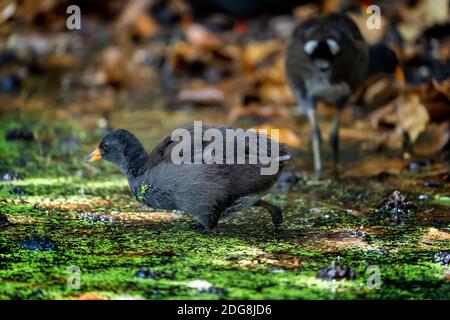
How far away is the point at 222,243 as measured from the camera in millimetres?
4148

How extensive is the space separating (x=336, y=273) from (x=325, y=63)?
9.09ft

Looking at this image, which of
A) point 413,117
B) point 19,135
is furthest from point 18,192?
point 413,117

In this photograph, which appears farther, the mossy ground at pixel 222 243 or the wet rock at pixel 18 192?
the wet rock at pixel 18 192

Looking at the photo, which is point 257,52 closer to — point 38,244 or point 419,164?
point 419,164

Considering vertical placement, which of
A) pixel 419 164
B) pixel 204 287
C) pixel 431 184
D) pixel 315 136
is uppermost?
pixel 315 136

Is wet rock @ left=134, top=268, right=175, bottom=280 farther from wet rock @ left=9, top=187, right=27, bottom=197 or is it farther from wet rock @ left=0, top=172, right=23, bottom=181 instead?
wet rock @ left=0, top=172, right=23, bottom=181

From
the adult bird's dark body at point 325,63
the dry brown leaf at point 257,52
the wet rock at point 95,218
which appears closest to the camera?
the wet rock at point 95,218

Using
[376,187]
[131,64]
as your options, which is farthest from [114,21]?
[376,187]

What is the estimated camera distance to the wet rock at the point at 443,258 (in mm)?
3713

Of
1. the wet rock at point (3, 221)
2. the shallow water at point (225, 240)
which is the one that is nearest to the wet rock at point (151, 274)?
the shallow water at point (225, 240)

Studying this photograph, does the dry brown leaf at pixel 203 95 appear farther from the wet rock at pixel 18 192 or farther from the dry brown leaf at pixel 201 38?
the wet rock at pixel 18 192

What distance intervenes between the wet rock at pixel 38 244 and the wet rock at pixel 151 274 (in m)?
0.62

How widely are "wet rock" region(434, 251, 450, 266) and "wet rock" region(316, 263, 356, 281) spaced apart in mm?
457
